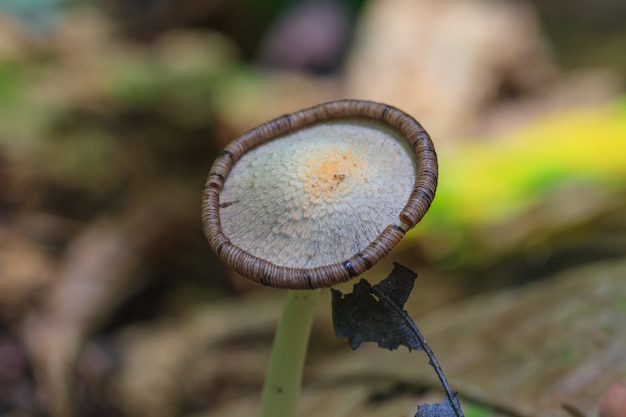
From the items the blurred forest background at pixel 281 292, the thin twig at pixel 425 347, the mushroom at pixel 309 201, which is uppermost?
the blurred forest background at pixel 281 292

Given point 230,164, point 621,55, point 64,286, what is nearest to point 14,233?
point 64,286

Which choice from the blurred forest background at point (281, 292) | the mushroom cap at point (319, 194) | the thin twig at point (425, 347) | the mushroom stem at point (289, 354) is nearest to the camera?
the mushroom cap at point (319, 194)

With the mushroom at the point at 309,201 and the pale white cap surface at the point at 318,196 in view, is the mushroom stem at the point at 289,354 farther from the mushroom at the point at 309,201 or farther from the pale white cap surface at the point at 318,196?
the pale white cap surface at the point at 318,196

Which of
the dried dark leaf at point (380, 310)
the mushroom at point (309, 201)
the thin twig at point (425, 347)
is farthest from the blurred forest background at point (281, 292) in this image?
the mushroom at point (309, 201)

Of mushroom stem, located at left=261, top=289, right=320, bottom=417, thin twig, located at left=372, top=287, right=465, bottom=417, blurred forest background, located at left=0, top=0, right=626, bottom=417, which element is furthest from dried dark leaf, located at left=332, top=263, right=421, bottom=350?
blurred forest background, located at left=0, top=0, right=626, bottom=417

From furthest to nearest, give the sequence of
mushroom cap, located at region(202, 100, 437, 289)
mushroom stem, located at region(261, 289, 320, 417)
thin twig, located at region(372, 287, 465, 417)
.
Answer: mushroom stem, located at region(261, 289, 320, 417)
thin twig, located at region(372, 287, 465, 417)
mushroom cap, located at region(202, 100, 437, 289)

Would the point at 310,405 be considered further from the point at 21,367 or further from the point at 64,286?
the point at 64,286

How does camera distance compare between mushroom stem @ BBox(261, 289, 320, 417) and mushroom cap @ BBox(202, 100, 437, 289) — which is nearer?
mushroom cap @ BBox(202, 100, 437, 289)

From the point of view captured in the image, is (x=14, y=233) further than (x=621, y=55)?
No

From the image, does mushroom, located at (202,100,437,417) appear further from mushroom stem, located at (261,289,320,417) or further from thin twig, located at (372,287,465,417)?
thin twig, located at (372,287,465,417)
